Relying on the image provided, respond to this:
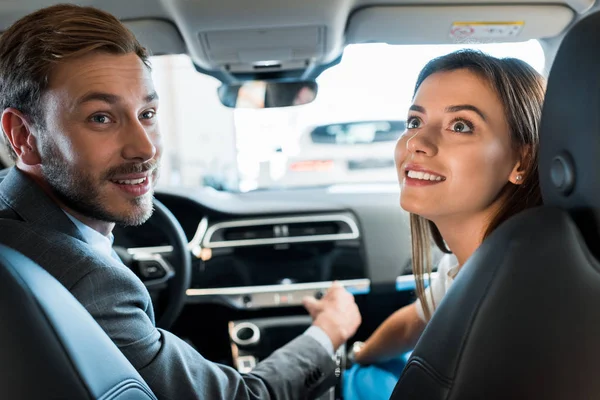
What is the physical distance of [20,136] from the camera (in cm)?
150

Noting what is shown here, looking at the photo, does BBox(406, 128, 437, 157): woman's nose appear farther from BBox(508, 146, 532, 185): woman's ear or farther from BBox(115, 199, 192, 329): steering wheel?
BBox(115, 199, 192, 329): steering wheel

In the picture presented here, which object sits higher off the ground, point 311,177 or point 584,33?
point 584,33

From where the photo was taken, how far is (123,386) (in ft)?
3.44

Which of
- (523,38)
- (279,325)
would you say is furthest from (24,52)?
(279,325)

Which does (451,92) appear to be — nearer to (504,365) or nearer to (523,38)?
(504,365)

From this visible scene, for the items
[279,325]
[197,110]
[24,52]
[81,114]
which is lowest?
[197,110]

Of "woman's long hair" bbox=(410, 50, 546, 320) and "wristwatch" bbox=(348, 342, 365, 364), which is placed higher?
"woman's long hair" bbox=(410, 50, 546, 320)

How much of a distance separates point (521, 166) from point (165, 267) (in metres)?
1.88

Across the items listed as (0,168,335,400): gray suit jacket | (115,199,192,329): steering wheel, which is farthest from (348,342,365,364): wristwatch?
(0,168,335,400): gray suit jacket

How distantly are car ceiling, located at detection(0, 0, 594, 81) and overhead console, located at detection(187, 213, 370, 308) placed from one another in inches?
43.8

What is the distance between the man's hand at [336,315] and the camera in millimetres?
1997

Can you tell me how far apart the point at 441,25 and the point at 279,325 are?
1802 mm

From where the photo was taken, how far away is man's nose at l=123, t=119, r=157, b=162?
1.52 metres

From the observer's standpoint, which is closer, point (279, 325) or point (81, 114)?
point (81, 114)
